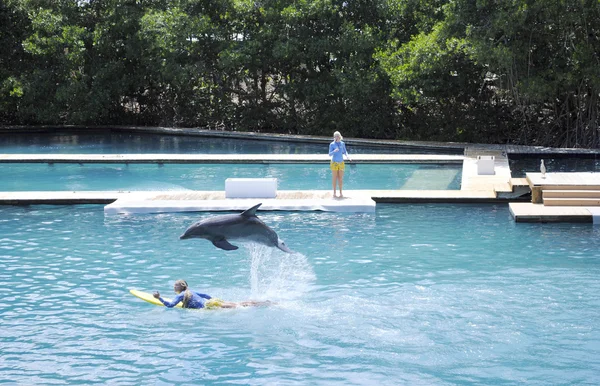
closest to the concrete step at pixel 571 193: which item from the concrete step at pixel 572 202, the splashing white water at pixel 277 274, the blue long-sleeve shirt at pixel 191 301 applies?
the concrete step at pixel 572 202

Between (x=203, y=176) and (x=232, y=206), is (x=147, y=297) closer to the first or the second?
(x=232, y=206)

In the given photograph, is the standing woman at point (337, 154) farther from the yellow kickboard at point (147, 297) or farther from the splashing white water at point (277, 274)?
the yellow kickboard at point (147, 297)

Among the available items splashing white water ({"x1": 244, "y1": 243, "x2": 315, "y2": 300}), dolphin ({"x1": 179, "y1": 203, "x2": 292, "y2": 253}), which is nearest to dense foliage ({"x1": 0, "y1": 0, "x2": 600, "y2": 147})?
splashing white water ({"x1": 244, "y1": 243, "x2": 315, "y2": 300})

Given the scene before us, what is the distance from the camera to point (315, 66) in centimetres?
2989

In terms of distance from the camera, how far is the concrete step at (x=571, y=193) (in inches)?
581

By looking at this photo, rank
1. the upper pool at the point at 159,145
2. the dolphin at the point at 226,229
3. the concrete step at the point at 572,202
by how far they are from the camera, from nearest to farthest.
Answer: the dolphin at the point at 226,229, the concrete step at the point at 572,202, the upper pool at the point at 159,145

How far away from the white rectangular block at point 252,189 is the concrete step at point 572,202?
17.3ft

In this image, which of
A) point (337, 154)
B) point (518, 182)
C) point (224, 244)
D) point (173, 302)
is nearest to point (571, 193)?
point (518, 182)

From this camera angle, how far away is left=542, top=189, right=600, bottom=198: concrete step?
14.7 m

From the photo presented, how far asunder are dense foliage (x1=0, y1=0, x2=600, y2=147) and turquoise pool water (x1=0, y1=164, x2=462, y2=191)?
4.46 metres

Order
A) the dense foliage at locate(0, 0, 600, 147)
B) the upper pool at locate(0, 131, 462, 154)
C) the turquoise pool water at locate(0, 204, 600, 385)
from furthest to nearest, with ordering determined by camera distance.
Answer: the upper pool at locate(0, 131, 462, 154) → the dense foliage at locate(0, 0, 600, 147) → the turquoise pool water at locate(0, 204, 600, 385)

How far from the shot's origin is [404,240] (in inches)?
502

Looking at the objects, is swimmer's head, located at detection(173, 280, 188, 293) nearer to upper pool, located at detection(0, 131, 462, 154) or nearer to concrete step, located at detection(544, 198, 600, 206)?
concrete step, located at detection(544, 198, 600, 206)

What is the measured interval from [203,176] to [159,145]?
329 inches
